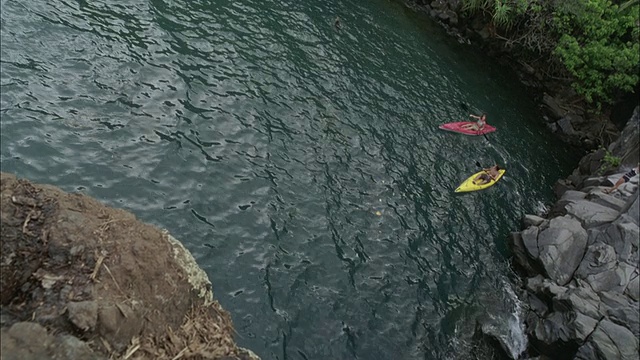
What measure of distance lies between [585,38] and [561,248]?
16.5m

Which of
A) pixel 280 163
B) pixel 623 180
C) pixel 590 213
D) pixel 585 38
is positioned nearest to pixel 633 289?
pixel 590 213

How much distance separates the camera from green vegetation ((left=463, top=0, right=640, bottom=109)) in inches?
1051

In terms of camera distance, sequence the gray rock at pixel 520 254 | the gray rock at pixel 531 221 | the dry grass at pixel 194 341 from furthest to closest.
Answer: the gray rock at pixel 531 221 → the gray rock at pixel 520 254 → the dry grass at pixel 194 341

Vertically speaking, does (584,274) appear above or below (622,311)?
below

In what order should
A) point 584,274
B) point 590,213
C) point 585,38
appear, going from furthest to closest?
1. point 585,38
2. point 590,213
3. point 584,274

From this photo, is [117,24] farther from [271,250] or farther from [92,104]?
[271,250]

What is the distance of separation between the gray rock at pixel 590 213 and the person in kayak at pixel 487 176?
3129 mm

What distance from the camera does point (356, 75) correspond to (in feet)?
80.2

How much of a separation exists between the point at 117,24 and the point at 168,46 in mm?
→ 2198

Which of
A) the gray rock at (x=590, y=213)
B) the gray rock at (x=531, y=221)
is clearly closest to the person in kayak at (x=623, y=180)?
the gray rock at (x=590, y=213)

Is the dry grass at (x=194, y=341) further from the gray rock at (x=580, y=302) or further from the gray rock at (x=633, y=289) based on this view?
the gray rock at (x=633, y=289)

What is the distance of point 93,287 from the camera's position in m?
7.33

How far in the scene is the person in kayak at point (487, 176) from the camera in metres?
20.7

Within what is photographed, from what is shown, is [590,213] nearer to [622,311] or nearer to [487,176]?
[487,176]
